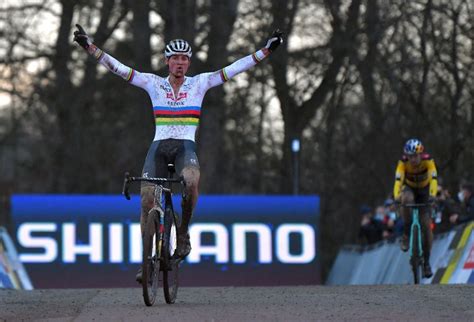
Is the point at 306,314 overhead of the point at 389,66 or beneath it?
beneath

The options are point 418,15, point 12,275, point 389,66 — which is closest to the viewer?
point 12,275

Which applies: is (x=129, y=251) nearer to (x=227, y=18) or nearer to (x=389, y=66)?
(x=227, y=18)

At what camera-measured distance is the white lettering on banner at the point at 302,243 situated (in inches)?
1002

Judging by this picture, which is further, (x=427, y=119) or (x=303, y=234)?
(x=427, y=119)

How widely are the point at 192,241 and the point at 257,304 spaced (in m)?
12.5

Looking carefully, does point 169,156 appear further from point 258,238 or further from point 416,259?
point 258,238

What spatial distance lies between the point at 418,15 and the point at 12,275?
1157cm

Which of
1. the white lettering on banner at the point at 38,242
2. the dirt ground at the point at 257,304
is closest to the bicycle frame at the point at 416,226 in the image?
the dirt ground at the point at 257,304

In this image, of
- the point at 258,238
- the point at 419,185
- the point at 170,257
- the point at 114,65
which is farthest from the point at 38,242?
the point at 170,257

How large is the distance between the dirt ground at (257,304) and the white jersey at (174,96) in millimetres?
1600

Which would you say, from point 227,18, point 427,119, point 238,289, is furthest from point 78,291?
point 427,119

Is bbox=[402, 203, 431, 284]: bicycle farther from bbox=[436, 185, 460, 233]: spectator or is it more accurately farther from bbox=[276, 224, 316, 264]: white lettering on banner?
bbox=[276, 224, 316, 264]: white lettering on banner

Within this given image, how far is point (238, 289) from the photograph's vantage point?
15.0 m

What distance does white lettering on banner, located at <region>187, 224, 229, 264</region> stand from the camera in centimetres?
2511
